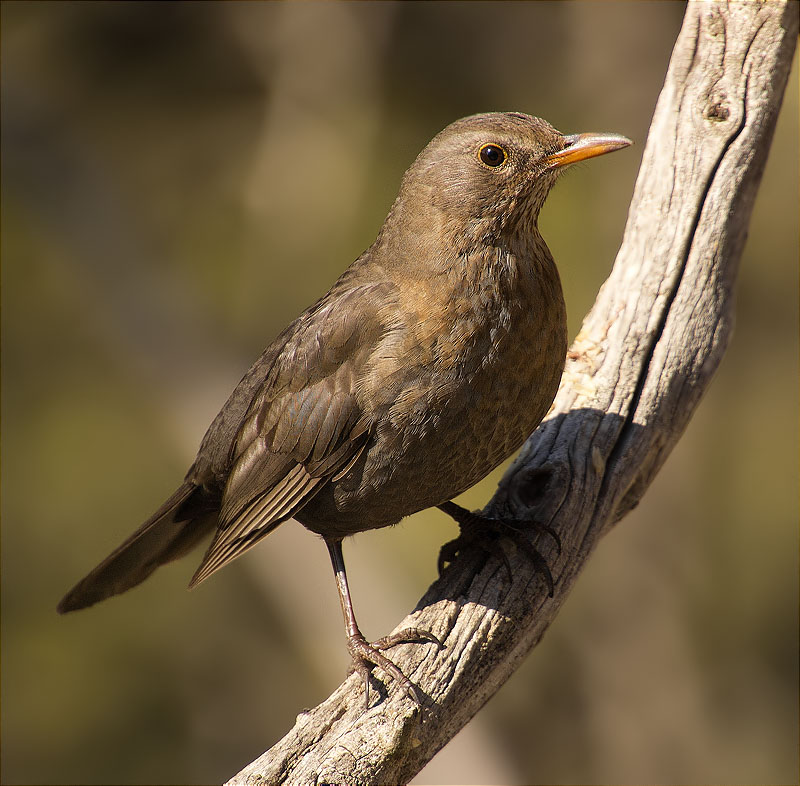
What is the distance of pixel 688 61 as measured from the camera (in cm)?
428

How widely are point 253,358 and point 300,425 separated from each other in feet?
14.3

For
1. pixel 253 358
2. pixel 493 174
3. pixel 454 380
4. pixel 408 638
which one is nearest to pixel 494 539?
pixel 408 638

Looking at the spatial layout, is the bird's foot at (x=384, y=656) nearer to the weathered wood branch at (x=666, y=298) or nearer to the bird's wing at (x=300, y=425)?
the weathered wood branch at (x=666, y=298)

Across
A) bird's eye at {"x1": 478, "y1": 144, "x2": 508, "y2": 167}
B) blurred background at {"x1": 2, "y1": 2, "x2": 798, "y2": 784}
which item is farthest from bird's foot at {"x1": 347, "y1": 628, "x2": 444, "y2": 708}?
blurred background at {"x1": 2, "y1": 2, "x2": 798, "y2": 784}

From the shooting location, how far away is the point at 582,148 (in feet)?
12.6

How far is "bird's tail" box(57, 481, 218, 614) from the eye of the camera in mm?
4406

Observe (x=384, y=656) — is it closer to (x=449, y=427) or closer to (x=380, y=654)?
(x=380, y=654)

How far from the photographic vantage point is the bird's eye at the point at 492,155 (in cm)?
382

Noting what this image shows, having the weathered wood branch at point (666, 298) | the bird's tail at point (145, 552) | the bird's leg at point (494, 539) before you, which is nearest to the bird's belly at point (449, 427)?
the bird's leg at point (494, 539)

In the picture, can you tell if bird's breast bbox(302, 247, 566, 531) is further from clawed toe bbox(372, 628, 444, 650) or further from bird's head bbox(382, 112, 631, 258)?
clawed toe bbox(372, 628, 444, 650)

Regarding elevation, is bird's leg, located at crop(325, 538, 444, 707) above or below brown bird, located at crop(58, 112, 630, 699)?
below

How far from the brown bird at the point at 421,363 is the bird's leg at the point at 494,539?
0.01m

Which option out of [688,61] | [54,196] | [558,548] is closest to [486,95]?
[54,196]

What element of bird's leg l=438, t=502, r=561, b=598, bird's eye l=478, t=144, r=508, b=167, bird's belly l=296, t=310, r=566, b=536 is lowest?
bird's leg l=438, t=502, r=561, b=598
